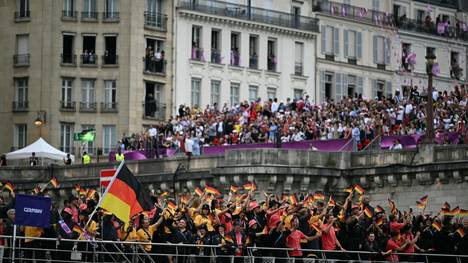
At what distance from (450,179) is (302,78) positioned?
40.5 meters

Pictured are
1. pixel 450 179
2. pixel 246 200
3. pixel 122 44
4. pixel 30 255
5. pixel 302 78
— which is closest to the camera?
pixel 30 255

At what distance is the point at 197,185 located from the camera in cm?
8300

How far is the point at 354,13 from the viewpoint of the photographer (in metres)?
119

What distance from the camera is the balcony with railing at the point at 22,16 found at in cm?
10938

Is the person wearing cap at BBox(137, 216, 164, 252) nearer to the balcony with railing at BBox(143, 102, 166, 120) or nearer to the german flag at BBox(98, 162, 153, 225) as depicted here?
the german flag at BBox(98, 162, 153, 225)

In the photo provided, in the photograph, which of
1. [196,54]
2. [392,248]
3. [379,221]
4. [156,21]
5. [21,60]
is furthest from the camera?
[196,54]

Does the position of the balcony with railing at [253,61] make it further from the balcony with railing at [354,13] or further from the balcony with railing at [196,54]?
the balcony with railing at [354,13]

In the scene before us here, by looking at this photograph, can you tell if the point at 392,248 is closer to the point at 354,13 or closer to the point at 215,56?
the point at 215,56

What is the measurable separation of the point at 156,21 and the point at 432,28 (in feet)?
72.9

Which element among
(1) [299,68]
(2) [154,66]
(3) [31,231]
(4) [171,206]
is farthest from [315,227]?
(1) [299,68]

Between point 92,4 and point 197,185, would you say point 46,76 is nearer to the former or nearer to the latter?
point 92,4

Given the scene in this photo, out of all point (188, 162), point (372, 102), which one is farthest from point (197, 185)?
point (372, 102)

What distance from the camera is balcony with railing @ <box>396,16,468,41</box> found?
121938 millimetres

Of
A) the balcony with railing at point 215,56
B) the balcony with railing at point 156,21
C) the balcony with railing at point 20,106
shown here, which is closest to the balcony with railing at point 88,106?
the balcony with railing at point 20,106
